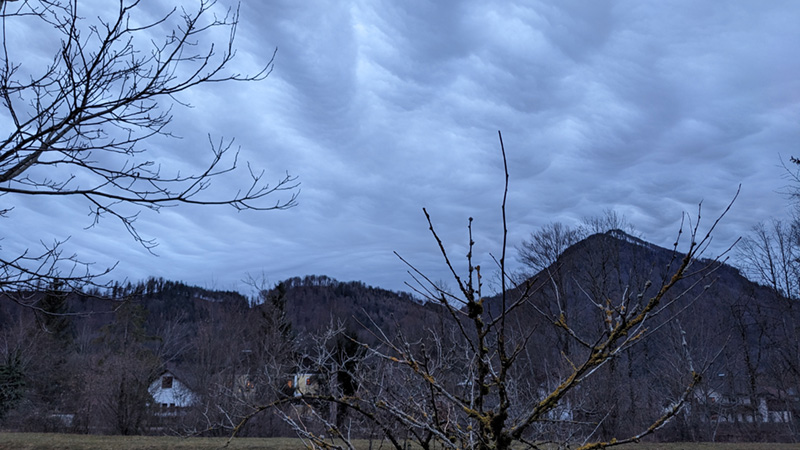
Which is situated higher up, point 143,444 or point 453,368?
point 453,368

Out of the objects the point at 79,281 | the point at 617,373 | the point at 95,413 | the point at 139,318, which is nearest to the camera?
the point at 79,281

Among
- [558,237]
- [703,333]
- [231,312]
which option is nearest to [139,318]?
[231,312]

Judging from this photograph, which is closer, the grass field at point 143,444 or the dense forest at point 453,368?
the grass field at point 143,444

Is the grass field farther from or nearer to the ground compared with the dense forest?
nearer to the ground

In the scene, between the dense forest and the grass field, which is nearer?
the grass field

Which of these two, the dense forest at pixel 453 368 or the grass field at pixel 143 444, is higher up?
the dense forest at pixel 453 368

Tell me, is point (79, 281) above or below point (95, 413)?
above

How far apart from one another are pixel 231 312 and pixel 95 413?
14.6m

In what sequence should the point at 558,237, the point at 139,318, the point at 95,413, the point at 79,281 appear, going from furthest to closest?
the point at 139,318 → the point at 558,237 → the point at 95,413 → the point at 79,281

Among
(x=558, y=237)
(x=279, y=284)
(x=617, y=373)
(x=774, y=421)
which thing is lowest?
(x=774, y=421)

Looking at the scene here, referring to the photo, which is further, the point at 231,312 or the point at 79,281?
the point at 231,312

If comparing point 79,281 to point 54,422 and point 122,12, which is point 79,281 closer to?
point 122,12

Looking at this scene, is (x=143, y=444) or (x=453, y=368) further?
(x=143, y=444)

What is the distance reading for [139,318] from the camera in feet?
140
